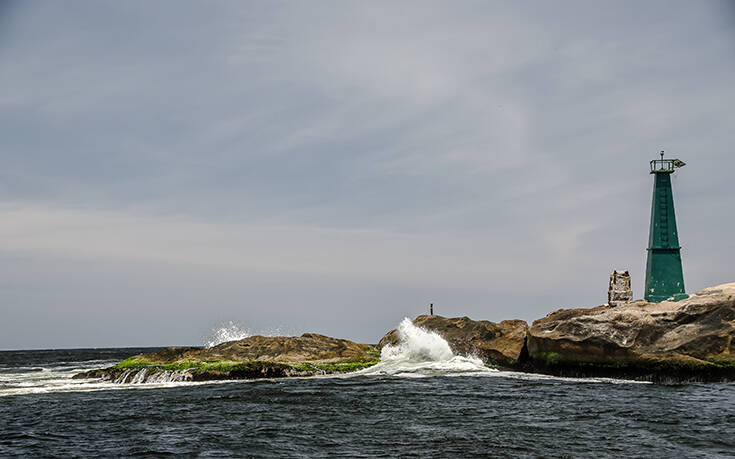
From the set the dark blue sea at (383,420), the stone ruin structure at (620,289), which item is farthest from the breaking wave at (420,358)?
the stone ruin structure at (620,289)

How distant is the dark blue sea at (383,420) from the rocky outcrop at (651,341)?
1.61 meters

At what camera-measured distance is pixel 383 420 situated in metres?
18.0

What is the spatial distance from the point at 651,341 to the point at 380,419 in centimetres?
1688

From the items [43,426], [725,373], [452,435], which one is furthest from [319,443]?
[725,373]

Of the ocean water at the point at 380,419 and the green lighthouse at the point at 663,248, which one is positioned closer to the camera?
the ocean water at the point at 380,419

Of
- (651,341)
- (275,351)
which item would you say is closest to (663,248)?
(651,341)

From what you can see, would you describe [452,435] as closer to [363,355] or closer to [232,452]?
[232,452]

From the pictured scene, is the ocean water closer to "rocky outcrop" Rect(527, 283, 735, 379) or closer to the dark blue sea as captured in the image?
the dark blue sea

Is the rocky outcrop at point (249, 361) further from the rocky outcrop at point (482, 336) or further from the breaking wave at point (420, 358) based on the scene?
the rocky outcrop at point (482, 336)

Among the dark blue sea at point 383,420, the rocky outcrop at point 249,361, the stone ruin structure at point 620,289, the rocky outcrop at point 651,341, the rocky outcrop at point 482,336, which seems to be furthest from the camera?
the stone ruin structure at point 620,289

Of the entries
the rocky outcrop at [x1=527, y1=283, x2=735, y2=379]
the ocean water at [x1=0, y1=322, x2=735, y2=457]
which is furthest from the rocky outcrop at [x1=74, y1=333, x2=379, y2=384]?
the rocky outcrop at [x1=527, y1=283, x2=735, y2=379]

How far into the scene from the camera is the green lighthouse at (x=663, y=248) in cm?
3909

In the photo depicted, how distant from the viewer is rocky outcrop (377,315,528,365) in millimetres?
35594

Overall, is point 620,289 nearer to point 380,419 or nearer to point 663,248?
point 663,248
